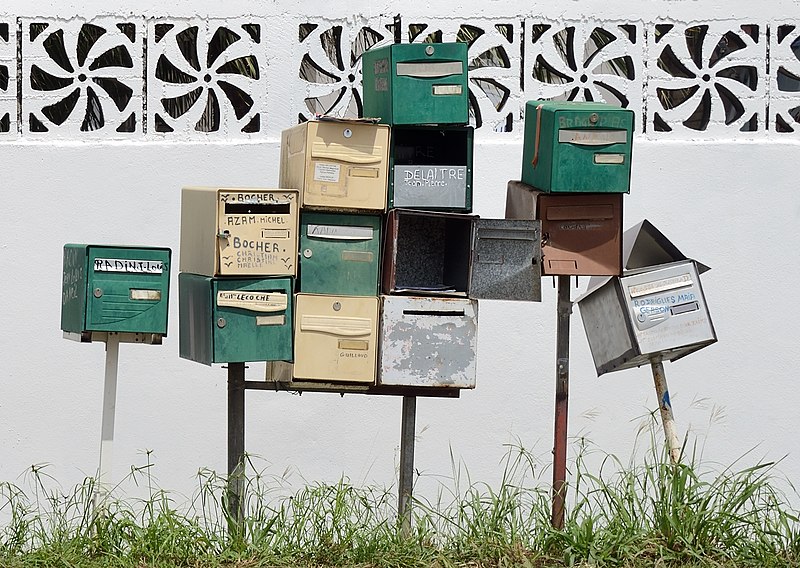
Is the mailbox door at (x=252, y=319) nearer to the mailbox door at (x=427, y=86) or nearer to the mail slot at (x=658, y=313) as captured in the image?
the mailbox door at (x=427, y=86)

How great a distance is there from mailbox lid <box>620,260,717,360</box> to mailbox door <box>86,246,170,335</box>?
1781mm

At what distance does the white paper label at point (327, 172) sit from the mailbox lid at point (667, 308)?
1.16m

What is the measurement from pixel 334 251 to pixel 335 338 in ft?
1.09

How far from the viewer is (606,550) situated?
15.1 feet

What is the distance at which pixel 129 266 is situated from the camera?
15.7ft

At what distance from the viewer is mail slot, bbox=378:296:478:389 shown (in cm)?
471

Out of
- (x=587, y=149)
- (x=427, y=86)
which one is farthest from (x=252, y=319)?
(x=587, y=149)

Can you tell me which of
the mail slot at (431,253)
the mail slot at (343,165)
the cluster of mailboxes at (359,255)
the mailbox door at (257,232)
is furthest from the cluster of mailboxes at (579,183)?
the mailbox door at (257,232)

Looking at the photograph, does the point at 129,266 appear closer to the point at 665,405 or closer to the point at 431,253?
the point at 431,253

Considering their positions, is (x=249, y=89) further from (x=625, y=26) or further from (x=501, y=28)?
(x=625, y=26)

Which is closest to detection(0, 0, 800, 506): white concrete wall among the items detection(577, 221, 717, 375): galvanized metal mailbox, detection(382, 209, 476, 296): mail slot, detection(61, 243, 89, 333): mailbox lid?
detection(382, 209, 476, 296): mail slot

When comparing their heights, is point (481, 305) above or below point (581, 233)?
below

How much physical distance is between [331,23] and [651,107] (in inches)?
64.0

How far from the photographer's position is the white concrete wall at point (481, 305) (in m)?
6.03
